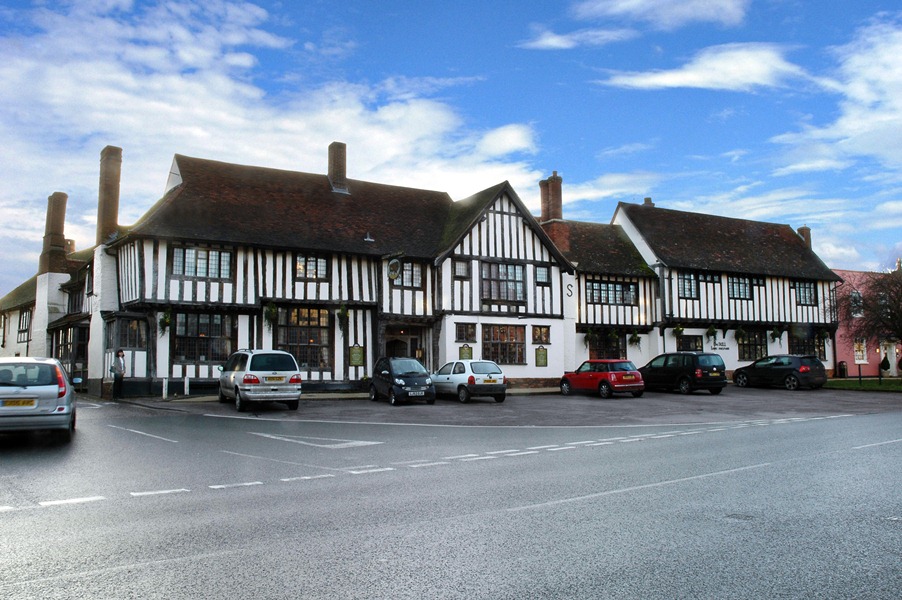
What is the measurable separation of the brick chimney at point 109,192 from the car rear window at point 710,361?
81.4ft

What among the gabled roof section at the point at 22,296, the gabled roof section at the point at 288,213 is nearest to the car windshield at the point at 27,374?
the gabled roof section at the point at 288,213

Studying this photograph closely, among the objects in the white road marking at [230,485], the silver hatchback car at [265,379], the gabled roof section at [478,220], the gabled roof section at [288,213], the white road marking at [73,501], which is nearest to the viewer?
the white road marking at [73,501]

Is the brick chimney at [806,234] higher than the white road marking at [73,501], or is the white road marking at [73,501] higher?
the brick chimney at [806,234]

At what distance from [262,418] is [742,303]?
29997 mm

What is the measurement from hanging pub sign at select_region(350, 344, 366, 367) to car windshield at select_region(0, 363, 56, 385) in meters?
16.7

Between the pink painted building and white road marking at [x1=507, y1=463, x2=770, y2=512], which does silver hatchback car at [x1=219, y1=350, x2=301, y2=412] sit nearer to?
white road marking at [x1=507, y1=463, x2=770, y2=512]

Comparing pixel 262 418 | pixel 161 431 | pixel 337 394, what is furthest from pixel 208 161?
pixel 161 431

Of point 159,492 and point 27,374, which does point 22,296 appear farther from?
point 159,492

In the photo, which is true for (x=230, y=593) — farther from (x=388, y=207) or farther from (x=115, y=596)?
(x=388, y=207)

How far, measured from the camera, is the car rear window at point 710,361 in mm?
29203

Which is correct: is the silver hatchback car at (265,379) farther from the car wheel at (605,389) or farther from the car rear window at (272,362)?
the car wheel at (605,389)

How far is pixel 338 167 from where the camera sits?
111 ft

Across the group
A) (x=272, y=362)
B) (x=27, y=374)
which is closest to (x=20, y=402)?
(x=27, y=374)

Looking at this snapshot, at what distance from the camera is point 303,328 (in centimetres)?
2905
